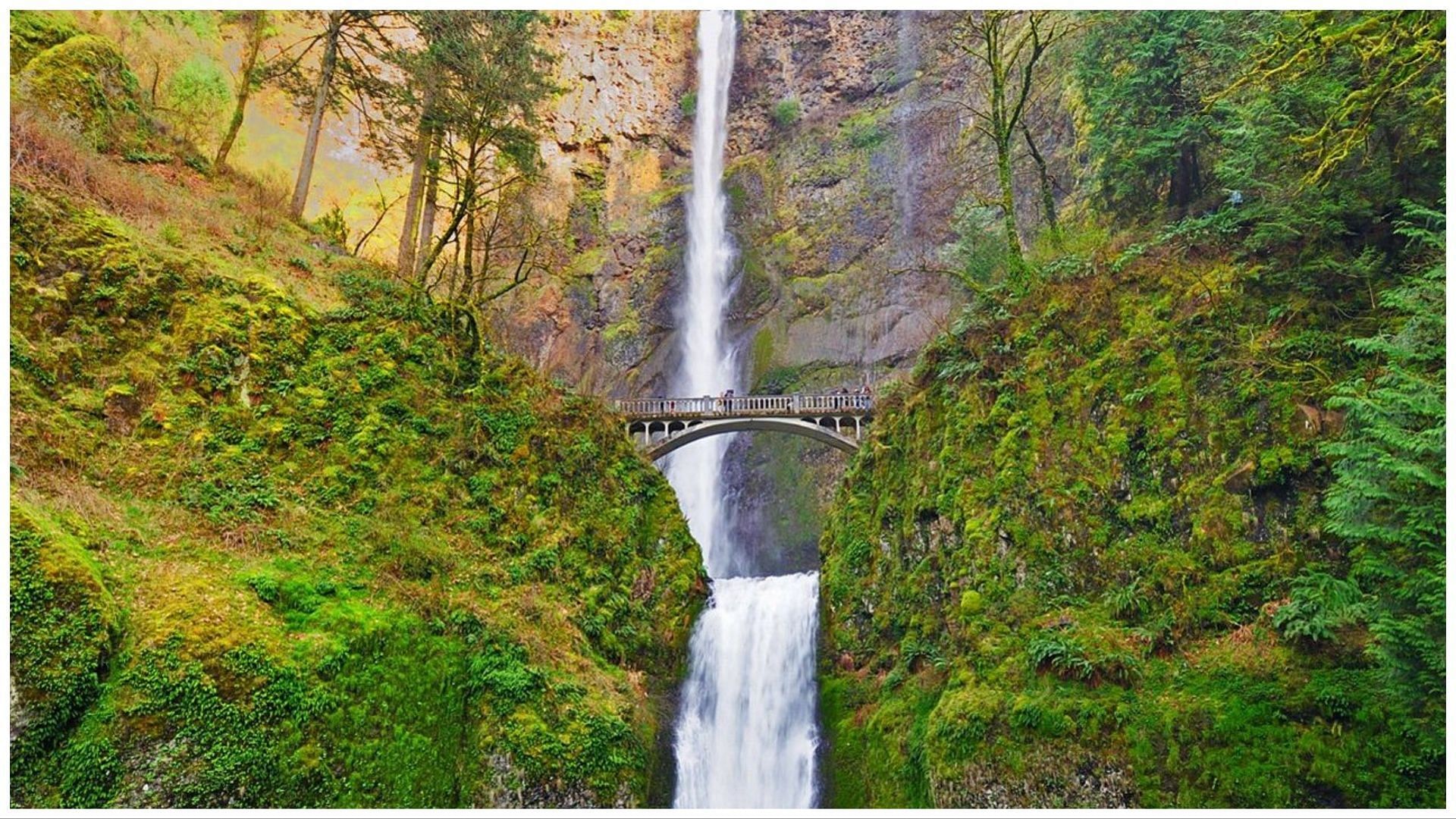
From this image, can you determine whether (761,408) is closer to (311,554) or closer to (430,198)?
(430,198)

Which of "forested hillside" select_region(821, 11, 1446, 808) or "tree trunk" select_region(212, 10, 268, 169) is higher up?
"tree trunk" select_region(212, 10, 268, 169)

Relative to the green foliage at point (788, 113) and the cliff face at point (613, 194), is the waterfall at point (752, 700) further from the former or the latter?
the green foliage at point (788, 113)

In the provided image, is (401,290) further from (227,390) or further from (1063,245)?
(1063,245)

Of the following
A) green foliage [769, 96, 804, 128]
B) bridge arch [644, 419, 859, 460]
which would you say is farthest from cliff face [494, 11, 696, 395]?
bridge arch [644, 419, 859, 460]

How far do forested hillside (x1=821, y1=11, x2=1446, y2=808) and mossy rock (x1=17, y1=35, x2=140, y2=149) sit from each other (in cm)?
1726

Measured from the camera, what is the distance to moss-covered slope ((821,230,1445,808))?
9547 millimetres

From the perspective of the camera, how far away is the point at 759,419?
26.2 meters

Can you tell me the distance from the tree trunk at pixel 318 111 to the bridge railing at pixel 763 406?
10411 mm

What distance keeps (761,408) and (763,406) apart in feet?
1.33

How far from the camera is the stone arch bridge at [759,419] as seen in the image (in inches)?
1020

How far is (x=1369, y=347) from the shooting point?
27.0 feet

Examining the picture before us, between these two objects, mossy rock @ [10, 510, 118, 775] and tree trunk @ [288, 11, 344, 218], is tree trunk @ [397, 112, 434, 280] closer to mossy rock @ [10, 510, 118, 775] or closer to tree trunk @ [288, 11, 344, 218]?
tree trunk @ [288, 11, 344, 218]

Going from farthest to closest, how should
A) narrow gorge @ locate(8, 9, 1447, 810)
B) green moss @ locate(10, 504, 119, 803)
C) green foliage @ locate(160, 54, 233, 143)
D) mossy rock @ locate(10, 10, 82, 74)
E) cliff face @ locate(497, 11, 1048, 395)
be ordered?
cliff face @ locate(497, 11, 1048, 395), green foliage @ locate(160, 54, 233, 143), mossy rock @ locate(10, 10, 82, 74), narrow gorge @ locate(8, 9, 1447, 810), green moss @ locate(10, 504, 119, 803)

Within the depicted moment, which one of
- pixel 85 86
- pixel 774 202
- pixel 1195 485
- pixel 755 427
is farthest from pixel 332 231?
pixel 774 202
